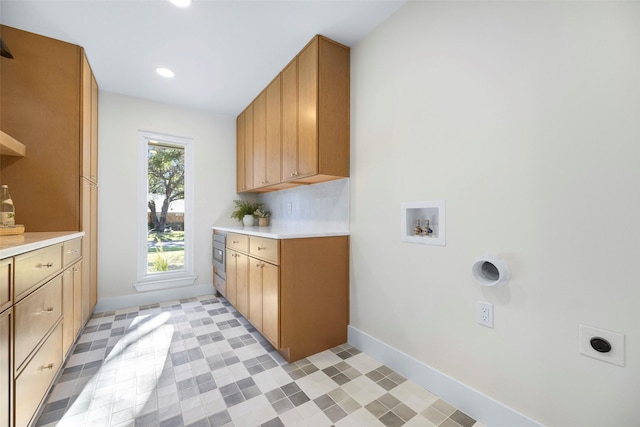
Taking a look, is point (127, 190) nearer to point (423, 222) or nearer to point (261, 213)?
point (261, 213)

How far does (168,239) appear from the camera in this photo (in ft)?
11.3

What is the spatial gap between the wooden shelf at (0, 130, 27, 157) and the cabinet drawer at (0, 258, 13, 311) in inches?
44.3

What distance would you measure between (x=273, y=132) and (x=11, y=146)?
74.3 inches

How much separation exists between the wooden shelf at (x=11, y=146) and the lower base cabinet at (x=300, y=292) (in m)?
1.70

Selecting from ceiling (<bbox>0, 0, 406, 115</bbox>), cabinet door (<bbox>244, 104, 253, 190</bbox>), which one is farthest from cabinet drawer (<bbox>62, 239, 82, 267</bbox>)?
cabinet door (<bbox>244, 104, 253, 190</bbox>)

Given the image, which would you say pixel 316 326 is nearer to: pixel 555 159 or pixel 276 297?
pixel 276 297

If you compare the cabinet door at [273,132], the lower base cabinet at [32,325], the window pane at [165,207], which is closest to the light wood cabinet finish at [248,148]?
the cabinet door at [273,132]

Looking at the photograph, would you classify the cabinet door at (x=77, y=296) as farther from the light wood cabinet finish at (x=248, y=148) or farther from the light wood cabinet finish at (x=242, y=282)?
the light wood cabinet finish at (x=248, y=148)

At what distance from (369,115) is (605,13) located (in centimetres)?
126

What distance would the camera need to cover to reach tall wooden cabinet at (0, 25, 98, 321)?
200 cm

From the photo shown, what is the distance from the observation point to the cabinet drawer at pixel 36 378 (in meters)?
1.14

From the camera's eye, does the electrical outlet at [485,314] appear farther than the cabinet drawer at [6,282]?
Yes

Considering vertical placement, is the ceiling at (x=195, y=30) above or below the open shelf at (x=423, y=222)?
above

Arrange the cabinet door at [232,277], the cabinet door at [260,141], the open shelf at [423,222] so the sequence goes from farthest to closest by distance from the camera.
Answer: the cabinet door at [260,141] → the cabinet door at [232,277] → the open shelf at [423,222]
